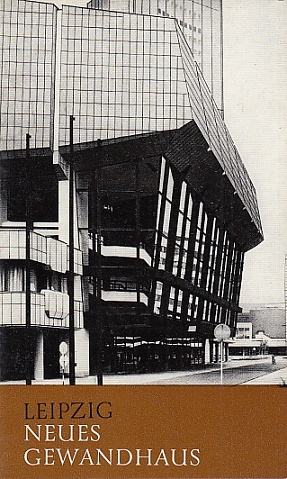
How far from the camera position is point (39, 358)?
5.62 m

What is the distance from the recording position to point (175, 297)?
232 inches

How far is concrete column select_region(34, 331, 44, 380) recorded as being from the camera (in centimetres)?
549

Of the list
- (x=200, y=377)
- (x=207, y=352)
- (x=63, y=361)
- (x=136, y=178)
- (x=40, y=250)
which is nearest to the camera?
(x=200, y=377)

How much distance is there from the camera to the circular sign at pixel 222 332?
5.75 m

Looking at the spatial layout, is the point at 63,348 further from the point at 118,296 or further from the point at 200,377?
the point at 200,377

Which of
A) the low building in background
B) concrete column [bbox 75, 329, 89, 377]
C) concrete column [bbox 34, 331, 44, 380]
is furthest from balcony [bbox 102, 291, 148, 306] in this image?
the low building in background

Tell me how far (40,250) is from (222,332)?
158 cm

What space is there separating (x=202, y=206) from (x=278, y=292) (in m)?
0.92

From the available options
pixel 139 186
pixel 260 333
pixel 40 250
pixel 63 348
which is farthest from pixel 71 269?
pixel 260 333

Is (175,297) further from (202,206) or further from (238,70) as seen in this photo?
(238,70)

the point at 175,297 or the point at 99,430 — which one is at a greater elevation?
the point at 175,297

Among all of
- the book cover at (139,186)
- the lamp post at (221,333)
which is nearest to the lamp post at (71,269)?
the book cover at (139,186)

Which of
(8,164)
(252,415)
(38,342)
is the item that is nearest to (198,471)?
(252,415)

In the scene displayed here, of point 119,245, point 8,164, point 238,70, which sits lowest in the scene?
point 119,245
